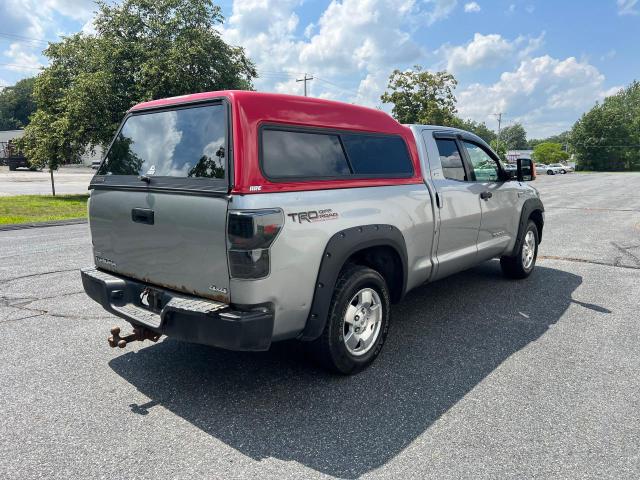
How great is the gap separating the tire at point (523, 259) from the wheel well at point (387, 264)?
8.89ft

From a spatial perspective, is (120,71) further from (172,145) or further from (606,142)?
(606,142)

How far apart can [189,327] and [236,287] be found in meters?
0.41

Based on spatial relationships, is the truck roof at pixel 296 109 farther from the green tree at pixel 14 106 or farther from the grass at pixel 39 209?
the green tree at pixel 14 106

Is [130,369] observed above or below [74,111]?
below

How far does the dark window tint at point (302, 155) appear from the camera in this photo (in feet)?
9.88

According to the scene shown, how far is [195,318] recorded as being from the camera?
9.48 feet

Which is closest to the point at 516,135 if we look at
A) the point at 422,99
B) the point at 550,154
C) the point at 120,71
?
the point at 550,154

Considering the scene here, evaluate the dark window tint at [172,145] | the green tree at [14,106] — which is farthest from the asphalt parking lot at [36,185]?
the green tree at [14,106]

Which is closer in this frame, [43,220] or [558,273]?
[558,273]

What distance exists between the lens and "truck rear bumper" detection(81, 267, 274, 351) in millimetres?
2805

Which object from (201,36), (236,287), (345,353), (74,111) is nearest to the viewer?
(236,287)

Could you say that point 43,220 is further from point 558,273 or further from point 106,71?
point 558,273

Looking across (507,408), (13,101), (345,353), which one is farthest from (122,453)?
(13,101)

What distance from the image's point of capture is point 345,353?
11.3 feet
